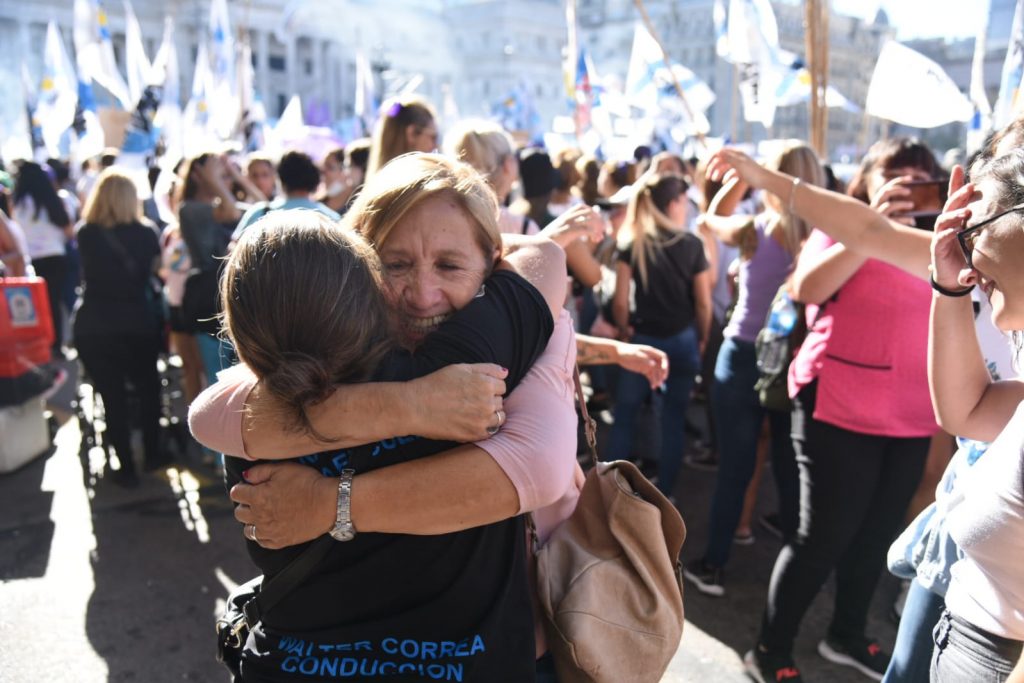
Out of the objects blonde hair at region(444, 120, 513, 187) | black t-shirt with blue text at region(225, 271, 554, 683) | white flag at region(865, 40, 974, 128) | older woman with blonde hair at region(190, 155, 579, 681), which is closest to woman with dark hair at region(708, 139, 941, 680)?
blonde hair at region(444, 120, 513, 187)

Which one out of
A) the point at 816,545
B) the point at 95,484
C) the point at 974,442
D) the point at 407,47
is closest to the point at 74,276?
the point at 95,484

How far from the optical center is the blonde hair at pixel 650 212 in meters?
4.38

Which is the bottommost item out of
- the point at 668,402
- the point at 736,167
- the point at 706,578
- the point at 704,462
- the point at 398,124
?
the point at 704,462

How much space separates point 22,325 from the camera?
4906 millimetres

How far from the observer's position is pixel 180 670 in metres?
3.10

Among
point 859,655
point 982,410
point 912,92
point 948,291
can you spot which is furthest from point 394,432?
point 912,92

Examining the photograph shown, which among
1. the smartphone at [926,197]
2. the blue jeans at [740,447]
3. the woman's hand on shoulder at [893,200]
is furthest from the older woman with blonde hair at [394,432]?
the blue jeans at [740,447]

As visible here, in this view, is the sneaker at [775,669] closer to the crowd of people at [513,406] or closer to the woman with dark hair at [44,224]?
the crowd of people at [513,406]

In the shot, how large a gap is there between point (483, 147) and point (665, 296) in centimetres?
170

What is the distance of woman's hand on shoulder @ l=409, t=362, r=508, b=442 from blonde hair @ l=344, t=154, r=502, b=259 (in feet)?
1.07

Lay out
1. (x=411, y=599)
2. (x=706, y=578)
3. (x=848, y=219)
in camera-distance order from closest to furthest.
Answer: (x=411, y=599)
(x=848, y=219)
(x=706, y=578)

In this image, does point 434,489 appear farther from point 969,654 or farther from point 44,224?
point 44,224

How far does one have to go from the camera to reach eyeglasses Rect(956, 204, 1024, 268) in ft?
4.48

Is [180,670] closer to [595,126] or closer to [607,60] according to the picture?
[595,126]
